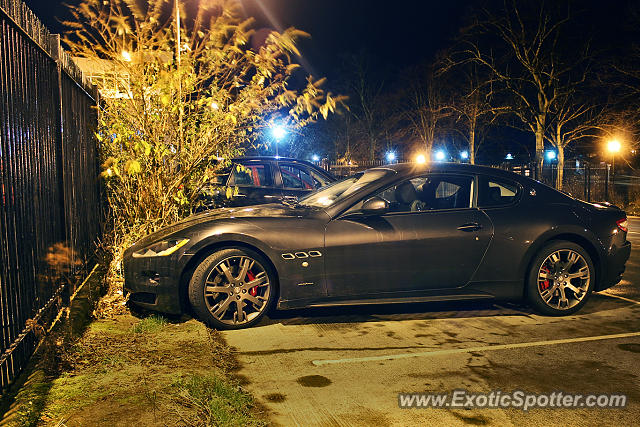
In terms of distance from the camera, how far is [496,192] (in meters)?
6.50

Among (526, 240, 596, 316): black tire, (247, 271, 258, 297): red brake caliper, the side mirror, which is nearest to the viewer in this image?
(247, 271, 258, 297): red brake caliper

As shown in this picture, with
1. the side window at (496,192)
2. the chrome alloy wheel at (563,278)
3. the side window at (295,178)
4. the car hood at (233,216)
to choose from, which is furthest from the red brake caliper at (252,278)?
the side window at (295,178)

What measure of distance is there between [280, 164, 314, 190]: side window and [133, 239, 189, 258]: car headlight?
554cm

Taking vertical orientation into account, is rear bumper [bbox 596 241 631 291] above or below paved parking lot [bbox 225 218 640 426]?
above

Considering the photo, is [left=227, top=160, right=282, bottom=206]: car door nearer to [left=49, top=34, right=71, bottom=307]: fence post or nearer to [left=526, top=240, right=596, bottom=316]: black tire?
[left=49, top=34, right=71, bottom=307]: fence post

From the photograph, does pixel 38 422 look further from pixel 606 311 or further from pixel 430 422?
pixel 606 311

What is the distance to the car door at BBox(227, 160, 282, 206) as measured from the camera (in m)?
11.0

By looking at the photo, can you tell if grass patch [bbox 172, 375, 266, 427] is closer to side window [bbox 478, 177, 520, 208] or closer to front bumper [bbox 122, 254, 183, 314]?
front bumper [bbox 122, 254, 183, 314]

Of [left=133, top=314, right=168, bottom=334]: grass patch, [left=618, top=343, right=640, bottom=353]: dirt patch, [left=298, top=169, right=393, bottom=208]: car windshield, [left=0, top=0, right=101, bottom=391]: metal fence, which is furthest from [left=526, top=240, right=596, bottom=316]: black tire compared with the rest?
[left=0, top=0, right=101, bottom=391]: metal fence

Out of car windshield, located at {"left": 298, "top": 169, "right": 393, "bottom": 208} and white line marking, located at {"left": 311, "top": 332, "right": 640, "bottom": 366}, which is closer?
white line marking, located at {"left": 311, "top": 332, "right": 640, "bottom": 366}

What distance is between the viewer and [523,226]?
6.31 meters

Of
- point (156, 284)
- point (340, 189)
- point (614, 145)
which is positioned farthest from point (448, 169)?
point (614, 145)

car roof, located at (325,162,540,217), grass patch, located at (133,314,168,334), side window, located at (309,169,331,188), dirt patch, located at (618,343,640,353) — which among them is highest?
side window, located at (309,169,331,188)

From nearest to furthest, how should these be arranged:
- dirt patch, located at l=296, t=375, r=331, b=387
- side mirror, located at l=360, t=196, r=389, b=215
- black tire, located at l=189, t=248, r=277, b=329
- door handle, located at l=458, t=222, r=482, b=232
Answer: dirt patch, located at l=296, t=375, r=331, b=387 < black tire, located at l=189, t=248, r=277, b=329 < side mirror, located at l=360, t=196, r=389, b=215 < door handle, located at l=458, t=222, r=482, b=232
